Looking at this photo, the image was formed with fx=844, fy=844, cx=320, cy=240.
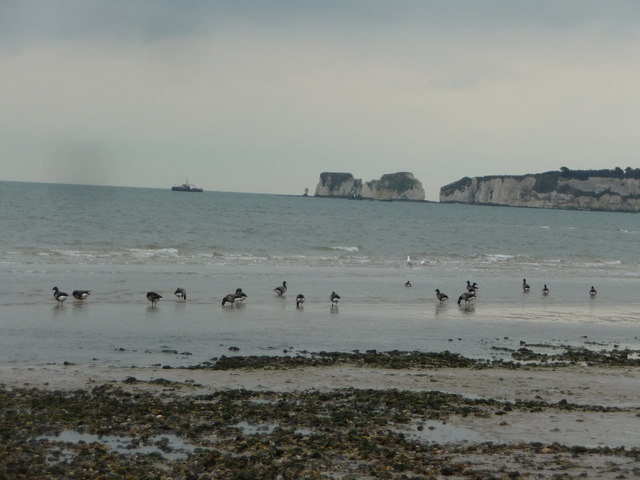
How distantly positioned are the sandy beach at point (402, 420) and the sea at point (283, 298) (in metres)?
2.13

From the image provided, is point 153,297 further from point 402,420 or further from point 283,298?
point 402,420

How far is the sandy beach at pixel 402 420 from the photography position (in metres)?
9.42

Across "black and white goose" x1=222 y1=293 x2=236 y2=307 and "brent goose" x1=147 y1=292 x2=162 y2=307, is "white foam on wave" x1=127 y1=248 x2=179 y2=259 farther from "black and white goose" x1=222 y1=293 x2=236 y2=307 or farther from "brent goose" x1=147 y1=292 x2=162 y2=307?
"black and white goose" x1=222 y1=293 x2=236 y2=307

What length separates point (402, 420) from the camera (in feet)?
37.8

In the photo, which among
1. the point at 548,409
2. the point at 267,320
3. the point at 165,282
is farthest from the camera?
the point at 165,282

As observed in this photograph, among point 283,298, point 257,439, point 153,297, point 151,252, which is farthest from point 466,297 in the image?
point 151,252

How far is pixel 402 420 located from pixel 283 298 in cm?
1680

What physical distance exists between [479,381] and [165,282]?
19177mm

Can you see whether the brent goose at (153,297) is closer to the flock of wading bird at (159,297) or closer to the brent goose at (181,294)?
the flock of wading bird at (159,297)

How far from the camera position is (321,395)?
42.5 feet

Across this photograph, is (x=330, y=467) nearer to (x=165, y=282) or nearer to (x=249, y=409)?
(x=249, y=409)

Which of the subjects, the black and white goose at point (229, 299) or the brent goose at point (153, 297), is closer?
the brent goose at point (153, 297)

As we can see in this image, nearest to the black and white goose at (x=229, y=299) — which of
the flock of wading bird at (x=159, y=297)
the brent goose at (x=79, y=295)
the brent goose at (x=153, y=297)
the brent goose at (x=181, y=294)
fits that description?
the flock of wading bird at (x=159, y=297)

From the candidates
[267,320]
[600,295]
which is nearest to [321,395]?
[267,320]
